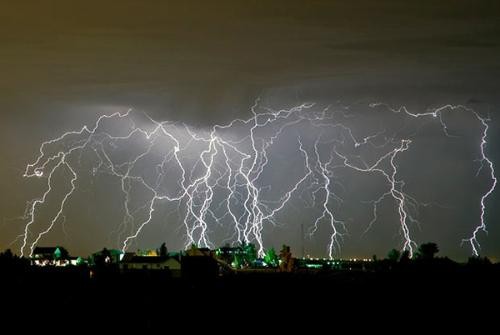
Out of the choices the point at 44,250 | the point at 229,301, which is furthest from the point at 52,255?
the point at 229,301

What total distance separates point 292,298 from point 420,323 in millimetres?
6525

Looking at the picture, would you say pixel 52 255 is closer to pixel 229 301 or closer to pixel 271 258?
pixel 271 258

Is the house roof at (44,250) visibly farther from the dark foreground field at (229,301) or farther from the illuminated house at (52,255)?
the dark foreground field at (229,301)

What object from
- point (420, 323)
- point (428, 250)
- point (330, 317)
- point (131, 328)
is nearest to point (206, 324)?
point (131, 328)

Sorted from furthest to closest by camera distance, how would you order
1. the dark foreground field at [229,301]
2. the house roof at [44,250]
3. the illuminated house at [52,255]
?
the house roof at [44,250] < the illuminated house at [52,255] < the dark foreground field at [229,301]

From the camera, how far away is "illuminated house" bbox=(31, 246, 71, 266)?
208ft

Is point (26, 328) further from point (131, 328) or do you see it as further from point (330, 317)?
point (330, 317)

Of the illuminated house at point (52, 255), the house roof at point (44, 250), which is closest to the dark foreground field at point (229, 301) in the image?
the illuminated house at point (52, 255)

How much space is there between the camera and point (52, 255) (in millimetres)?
68625

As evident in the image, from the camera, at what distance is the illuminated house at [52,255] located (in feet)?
208

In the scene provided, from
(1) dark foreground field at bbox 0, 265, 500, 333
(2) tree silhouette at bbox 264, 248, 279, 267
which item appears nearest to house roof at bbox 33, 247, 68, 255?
(2) tree silhouette at bbox 264, 248, 279, 267

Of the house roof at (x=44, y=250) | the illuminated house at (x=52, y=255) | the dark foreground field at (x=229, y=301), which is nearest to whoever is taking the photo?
the dark foreground field at (x=229, y=301)

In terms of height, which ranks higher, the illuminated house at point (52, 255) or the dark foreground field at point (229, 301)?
the illuminated house at point (52, 255)

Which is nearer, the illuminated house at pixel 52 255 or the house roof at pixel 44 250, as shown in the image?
the illuminated house at pixel 52 255
